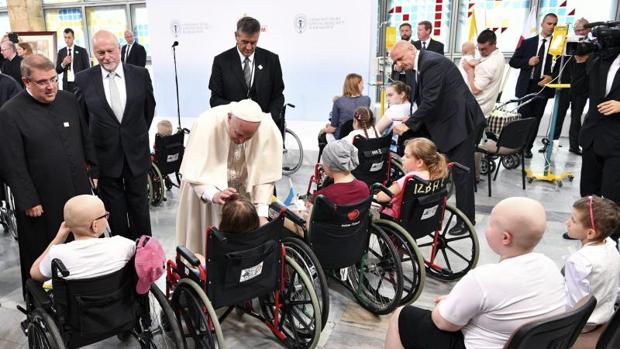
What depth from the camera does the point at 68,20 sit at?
9984 mm

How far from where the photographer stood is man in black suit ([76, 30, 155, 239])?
2732mm

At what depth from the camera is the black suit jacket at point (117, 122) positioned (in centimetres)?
274

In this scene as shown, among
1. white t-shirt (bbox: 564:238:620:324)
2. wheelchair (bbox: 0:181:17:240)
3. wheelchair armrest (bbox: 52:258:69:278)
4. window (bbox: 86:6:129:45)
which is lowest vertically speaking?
wheelchair (bbox: 0:181:17:240)

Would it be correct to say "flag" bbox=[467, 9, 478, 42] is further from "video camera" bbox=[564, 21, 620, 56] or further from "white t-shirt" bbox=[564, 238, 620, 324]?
"white t-shirt" bbox=[564, 238, 620, 324]

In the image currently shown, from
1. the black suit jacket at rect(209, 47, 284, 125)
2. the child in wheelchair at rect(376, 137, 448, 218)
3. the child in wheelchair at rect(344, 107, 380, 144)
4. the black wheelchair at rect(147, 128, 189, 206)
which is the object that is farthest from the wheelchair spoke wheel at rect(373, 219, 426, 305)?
the black wheelchair at rect(147, 128, 189, 206)

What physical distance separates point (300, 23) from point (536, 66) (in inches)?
115

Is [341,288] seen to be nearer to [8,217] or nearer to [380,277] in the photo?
[380,277]

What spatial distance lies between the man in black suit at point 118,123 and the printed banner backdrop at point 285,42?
340cm

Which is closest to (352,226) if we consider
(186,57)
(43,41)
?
(186,57)

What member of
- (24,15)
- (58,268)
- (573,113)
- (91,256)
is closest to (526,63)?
(573,113)

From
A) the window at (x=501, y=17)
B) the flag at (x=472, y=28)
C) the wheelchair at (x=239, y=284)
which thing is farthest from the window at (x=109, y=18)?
the wheelchair at (x=239, y=284)

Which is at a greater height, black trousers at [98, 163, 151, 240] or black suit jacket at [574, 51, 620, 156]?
black suit jacket at [574, 51, 620, 156]

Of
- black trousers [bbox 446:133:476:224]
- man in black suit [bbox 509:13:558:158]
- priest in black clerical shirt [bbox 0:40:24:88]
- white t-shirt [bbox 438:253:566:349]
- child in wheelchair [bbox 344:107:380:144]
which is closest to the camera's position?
white t-shirt [bbox 438:253:566:349]

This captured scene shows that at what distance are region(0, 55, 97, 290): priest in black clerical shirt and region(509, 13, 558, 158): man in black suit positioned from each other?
4961 mm
